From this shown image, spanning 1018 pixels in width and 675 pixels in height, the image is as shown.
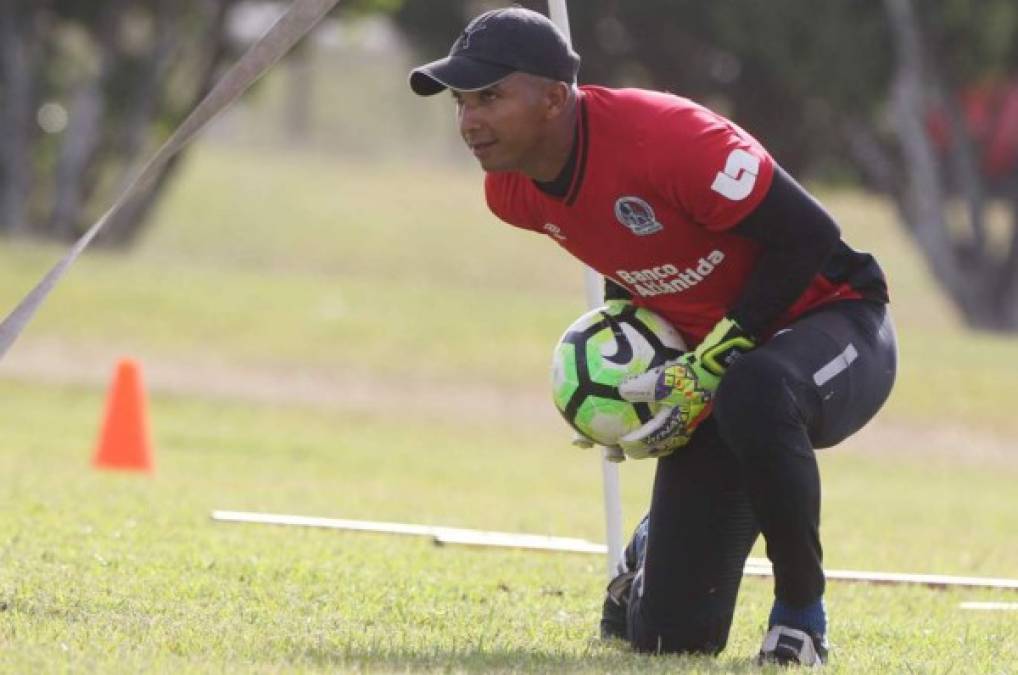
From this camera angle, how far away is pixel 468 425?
19.9 m

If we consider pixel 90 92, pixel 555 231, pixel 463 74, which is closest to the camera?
pixel 463 74

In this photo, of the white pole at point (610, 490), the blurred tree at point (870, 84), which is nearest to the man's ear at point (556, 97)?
the white pole at point (610, 490)

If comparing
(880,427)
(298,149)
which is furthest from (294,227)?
(880,427)

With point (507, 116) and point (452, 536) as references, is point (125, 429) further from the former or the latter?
point (507, 116)

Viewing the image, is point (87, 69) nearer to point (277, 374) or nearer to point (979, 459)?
point (277, 374)

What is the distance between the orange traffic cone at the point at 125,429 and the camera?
42.7 feet

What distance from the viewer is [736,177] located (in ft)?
18.6

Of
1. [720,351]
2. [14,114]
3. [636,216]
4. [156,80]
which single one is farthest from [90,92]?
[720,351]

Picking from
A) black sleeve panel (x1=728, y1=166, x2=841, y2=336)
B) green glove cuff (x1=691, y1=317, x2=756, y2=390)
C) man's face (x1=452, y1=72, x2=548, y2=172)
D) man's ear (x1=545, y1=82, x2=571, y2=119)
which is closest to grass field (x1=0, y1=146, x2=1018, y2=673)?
green glove cuff (x1=691, y1=317, x2=756, y2=390)

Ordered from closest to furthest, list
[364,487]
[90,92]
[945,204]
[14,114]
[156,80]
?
[364,487], [14,114], [156,80], [90,92], [945,204]

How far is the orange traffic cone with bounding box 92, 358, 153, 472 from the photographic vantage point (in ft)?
42.7

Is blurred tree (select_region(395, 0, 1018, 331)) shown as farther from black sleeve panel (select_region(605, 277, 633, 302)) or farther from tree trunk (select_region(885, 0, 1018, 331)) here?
black sleeve panel (select_region(605, 277, 633, 302))

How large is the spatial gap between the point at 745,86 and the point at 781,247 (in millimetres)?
32646

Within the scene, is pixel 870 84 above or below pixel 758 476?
above
